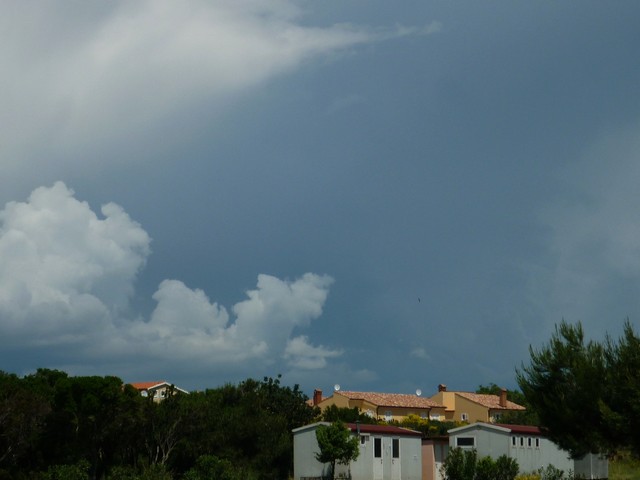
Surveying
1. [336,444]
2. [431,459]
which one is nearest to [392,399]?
[431,459]

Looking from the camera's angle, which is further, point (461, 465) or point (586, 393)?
point (461, 465)

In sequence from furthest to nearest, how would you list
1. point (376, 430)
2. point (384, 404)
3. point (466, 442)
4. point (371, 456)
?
point (384, 404) → point (376, 430) → point (466, 442) → point (371, 456)

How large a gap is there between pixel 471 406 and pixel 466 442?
A: 45505 millimetres

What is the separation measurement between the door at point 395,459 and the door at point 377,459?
882 mm

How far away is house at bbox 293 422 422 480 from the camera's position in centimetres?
5019

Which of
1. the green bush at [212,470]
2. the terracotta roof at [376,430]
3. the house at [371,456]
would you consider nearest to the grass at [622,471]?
the house at [371,456]

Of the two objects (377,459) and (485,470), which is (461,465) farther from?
(377,459)

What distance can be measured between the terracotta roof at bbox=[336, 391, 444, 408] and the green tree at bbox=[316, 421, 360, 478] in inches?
1541

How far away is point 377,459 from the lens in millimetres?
51469

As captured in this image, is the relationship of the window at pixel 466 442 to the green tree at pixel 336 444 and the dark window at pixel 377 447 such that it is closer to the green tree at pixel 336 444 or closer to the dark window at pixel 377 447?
the dark window at pixel 377 447

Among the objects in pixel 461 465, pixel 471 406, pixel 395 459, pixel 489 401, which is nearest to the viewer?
pixel 461 465

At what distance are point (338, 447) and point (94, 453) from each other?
12.3 m

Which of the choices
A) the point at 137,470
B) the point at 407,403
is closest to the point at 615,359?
the point at 137,470

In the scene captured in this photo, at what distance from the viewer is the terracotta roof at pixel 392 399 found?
291 ft
